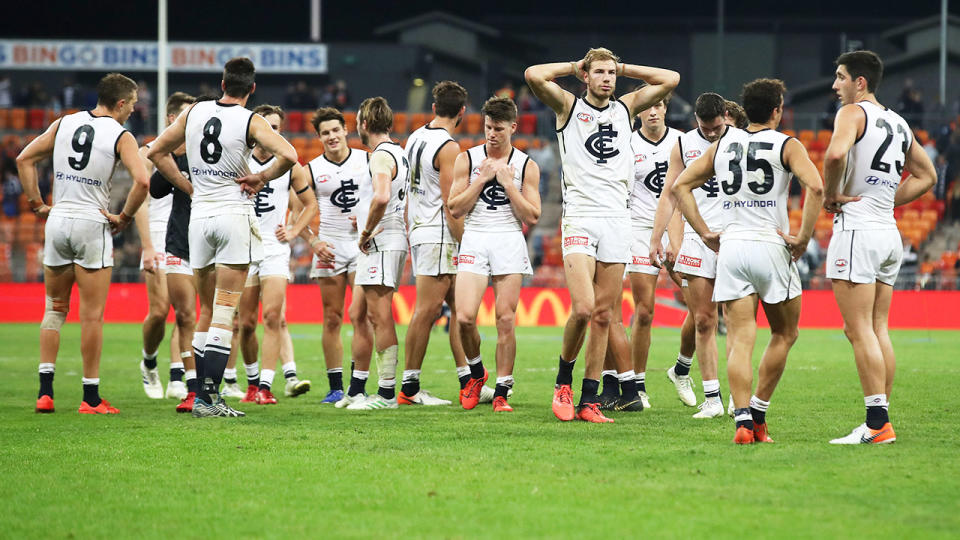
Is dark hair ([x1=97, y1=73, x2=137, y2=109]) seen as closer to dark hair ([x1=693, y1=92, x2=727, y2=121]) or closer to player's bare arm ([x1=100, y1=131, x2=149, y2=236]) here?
player's bare arm ([x1=100, y1=131, x2=149, y2=236])

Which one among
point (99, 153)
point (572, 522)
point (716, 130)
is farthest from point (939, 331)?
point (572, 522)

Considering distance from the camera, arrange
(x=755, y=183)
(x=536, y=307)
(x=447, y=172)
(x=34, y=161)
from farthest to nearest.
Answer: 1. (x=536, y=307)
2. (x=447, y=172)
3. (x=34, y=161)
4. (x=755, y=183)

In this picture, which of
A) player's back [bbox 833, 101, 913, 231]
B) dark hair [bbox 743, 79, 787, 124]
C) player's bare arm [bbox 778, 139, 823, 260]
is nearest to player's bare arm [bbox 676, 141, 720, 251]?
dark hair [bbox 743, 79, 787, 124]

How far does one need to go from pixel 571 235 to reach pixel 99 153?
3.91 metres

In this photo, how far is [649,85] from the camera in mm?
8711

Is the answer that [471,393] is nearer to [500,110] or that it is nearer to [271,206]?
[500,110]

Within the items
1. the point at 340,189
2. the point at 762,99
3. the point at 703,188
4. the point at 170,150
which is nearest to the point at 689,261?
the point at 703,188

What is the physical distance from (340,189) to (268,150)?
6.22ft

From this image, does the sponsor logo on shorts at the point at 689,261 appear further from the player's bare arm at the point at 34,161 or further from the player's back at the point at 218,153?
the player's bare arm at the point at 34,161

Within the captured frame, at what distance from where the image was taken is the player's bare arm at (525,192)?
905 centimetres

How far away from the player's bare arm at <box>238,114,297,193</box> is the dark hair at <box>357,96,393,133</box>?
4.01ft

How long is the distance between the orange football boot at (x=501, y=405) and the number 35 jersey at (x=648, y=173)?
205 cm

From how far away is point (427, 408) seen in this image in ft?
31.8

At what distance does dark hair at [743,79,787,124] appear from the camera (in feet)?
23.4
